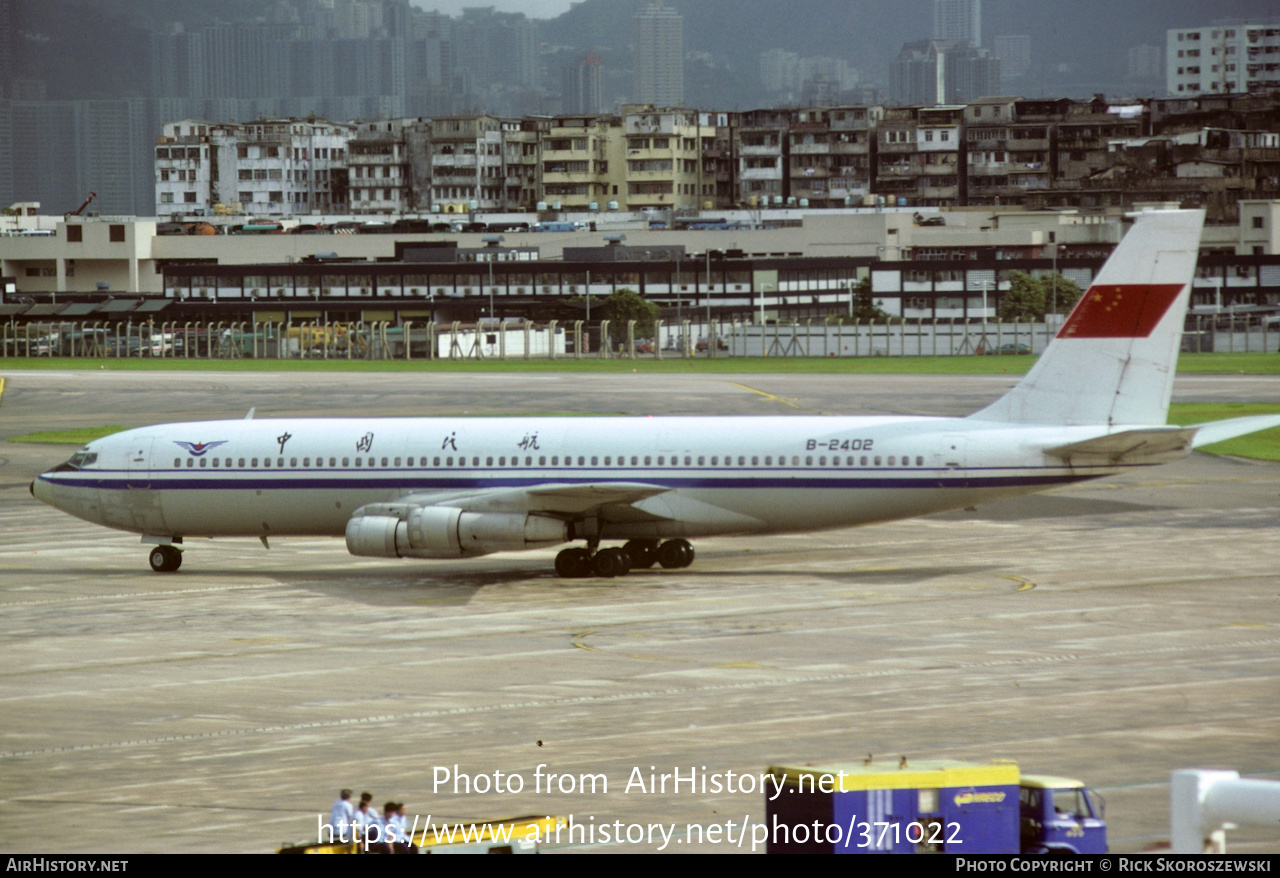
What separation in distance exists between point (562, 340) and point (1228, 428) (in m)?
124

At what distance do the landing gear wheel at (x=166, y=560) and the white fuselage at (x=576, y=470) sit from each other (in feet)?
1.65

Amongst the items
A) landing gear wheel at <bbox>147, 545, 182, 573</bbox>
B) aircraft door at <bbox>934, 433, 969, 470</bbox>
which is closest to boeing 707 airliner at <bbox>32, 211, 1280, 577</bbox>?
aircraft door at <bbox>934, 433, 969, 470</bbox>

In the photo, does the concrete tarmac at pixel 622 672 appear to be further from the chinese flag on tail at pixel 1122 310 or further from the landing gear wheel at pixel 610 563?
the chinese flag on tail at pixel 1122 310

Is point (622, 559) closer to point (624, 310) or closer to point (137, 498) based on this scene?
point (137, 498)

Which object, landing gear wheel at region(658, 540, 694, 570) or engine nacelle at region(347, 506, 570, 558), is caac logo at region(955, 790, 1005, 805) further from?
landing gear wheel at region(658, 540, 694, 570)

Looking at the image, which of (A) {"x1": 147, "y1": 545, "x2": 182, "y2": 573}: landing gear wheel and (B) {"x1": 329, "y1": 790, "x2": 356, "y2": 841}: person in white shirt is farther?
(A) {"x1": 147, "y1": 545, "x2": 182, "y2": 573}: landing gear wheel

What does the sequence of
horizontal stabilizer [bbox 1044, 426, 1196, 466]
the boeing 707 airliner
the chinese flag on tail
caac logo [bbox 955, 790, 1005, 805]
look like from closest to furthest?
caac logo [bbox 955, 790, 1005, 805], horizontal stabilizer [bbox 1044, 426, 1196, 466], the boeing 707 airliner, the chinese flag on tail

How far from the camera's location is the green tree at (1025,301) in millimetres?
178250

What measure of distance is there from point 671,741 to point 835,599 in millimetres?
14987

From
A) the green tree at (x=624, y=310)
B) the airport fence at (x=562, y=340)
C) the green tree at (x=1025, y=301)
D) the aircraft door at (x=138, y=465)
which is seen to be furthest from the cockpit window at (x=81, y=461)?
the green tree at (x=1025, y=301)

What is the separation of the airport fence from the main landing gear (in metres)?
103

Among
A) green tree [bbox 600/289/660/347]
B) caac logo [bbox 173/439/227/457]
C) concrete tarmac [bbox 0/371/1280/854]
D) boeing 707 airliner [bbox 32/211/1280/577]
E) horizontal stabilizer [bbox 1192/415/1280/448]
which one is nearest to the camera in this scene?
concrete tarmac [bbox 0/371/1280/854]

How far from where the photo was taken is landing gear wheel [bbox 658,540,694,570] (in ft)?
155

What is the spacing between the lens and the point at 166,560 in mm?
48750
